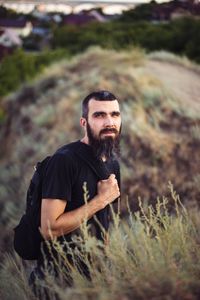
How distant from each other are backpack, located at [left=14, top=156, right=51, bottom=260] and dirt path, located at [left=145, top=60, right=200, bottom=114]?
7.71 m

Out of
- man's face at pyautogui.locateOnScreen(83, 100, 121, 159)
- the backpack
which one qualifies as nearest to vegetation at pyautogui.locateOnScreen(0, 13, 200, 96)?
man's face at pyautogui.locateOnScreen(83, 100, 121, 159)

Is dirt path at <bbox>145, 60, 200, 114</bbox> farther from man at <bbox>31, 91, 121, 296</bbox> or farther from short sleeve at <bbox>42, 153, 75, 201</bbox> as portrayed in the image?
short sleeve at <bbox>42, 153, 75, 201</bbox>

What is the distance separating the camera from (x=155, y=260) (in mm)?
3105

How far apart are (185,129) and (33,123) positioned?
4.13 m

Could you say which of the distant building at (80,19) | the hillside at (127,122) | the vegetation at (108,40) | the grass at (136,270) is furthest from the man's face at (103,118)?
the distant building at (80,19)

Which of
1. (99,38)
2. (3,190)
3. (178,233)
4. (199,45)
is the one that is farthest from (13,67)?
(178,233)

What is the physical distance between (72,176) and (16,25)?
17.6 m

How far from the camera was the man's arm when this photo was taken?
2.93 meters

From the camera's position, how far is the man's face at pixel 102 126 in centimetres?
306

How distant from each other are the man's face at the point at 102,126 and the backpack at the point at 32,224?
0.90 ft

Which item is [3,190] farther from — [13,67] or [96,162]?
[13,67]

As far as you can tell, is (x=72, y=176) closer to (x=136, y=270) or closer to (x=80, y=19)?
(x=136, y=270)

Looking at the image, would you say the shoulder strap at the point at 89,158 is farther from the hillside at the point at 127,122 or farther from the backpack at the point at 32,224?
the hillside at the point at 127,122

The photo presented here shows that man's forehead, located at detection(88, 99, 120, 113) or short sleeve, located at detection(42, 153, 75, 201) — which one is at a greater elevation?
man's forehead, located at detection(88, 99, 120, 113)
